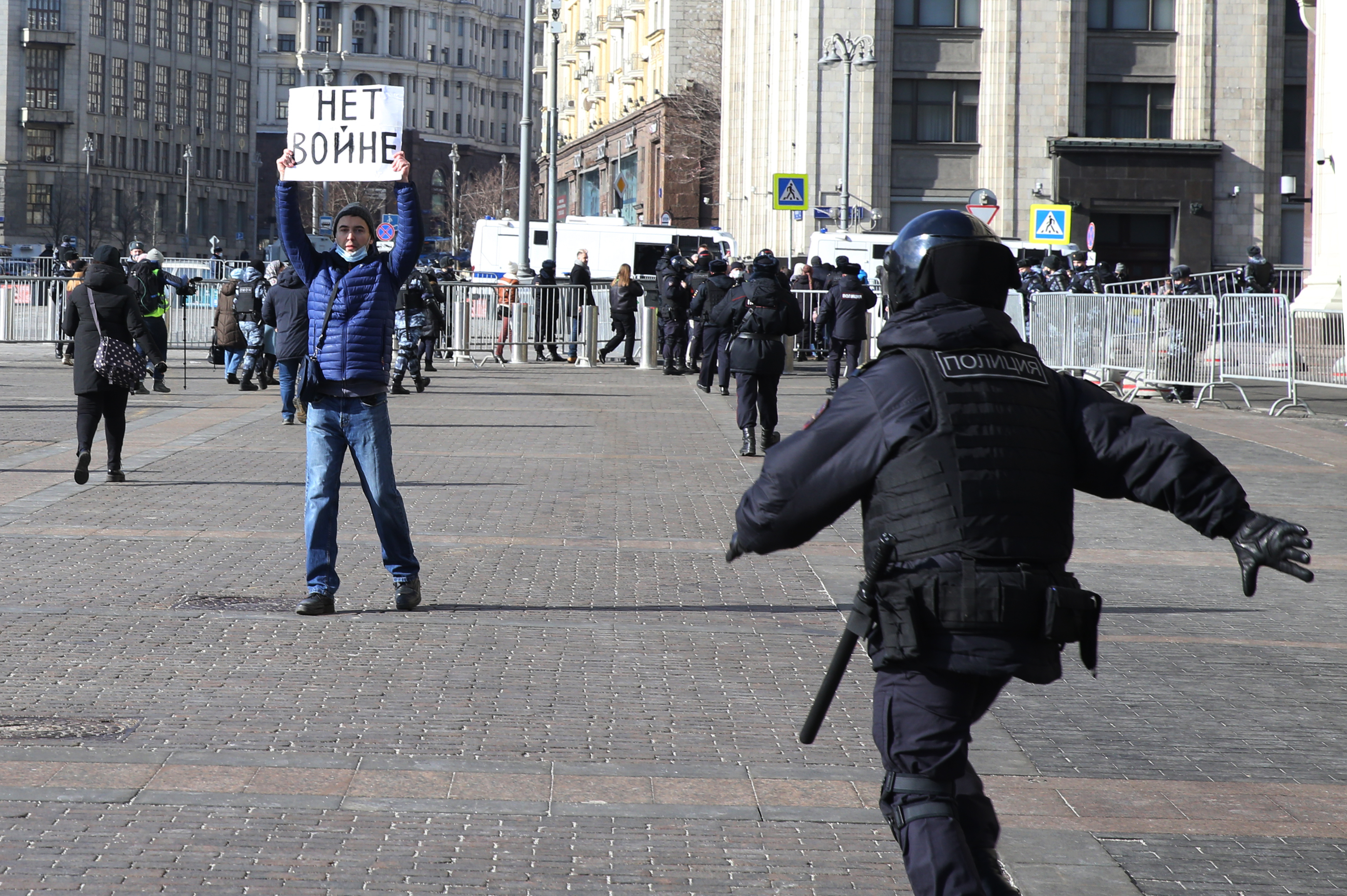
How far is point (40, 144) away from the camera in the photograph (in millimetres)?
109562

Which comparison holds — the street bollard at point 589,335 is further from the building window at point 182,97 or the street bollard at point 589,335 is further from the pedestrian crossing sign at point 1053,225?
the building window at point 182,97

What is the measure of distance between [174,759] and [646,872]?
5.59ft

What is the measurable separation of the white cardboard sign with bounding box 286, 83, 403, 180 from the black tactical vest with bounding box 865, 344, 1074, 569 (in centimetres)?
900

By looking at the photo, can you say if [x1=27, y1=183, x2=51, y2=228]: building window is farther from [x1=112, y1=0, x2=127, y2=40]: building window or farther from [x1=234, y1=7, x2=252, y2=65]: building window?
[x1=234, y1=7, x2=252, y2=65]: building window

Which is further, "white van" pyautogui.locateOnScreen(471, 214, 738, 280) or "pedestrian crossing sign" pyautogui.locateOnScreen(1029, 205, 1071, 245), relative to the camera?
"white van" pyautogui.locateOnScreen(471, 214, 738, 280)

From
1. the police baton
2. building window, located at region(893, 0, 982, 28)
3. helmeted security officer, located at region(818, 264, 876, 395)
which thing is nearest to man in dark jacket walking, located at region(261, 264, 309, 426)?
helmeted security officer, located at region(818, 264, 876, 395)

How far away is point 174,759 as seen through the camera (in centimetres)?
522

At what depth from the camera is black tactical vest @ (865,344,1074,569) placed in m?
3.43

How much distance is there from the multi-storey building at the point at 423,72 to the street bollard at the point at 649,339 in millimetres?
111027

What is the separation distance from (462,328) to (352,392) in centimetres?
2290

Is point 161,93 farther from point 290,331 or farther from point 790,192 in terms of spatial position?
point 290,331

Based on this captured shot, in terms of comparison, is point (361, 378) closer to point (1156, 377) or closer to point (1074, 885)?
point (1074, 885)

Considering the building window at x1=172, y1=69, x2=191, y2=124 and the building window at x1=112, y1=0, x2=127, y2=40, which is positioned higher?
the building window at x1=112, y1=0, x2=127, y2=40

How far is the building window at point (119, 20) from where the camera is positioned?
114750 millimetres
